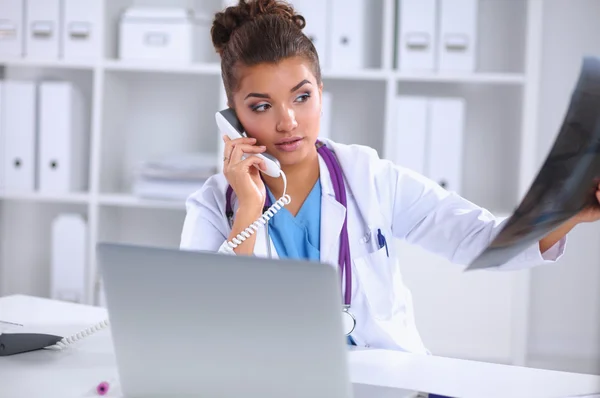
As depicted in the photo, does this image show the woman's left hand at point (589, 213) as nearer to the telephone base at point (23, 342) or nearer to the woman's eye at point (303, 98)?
the woman's eye at point (303, 98)

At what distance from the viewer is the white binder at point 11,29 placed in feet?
9.54

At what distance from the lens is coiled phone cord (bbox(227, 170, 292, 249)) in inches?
60.0

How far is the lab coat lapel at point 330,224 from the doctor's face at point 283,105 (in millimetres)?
111

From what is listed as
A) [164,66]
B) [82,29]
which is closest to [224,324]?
[164,66]

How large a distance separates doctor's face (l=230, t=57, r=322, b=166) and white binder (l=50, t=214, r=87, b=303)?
→ 157cm

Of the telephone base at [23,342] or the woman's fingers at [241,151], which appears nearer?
the telephone base at [23,342]

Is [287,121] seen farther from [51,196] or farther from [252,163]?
[51,196]

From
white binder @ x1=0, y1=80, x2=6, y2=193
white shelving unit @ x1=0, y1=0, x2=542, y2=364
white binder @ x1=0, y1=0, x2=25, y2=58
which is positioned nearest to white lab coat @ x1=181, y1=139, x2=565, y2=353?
white shelving unit @ x1=0, y1=0, x2=542, y2=364

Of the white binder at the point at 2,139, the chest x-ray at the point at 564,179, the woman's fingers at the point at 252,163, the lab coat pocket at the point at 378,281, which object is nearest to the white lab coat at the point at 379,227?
the lab coat pocket at the point at 378,281

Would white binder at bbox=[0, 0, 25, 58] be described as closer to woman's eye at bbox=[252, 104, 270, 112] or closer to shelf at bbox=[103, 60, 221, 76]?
shelf at bbox=[103, 60, 221, 76]

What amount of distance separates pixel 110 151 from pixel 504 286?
1.67 m

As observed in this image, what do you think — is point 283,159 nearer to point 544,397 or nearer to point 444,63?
point 544,397

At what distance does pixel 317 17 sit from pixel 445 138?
651 millimetres

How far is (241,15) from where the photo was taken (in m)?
1.67
